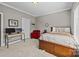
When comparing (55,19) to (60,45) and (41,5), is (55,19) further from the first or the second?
(60,45)

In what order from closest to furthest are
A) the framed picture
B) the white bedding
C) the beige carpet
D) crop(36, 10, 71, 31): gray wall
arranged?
the white bedding
the beige carpet
the framed picture
crop(36, 10, 71, 31): gray wall

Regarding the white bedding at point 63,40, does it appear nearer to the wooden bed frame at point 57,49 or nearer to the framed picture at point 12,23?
the wooden bed frame at point 57,49

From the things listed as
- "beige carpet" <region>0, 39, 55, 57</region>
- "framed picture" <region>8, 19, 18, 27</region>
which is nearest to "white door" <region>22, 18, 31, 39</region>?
"framed picture" <region>8, 19, 18, 27</region>

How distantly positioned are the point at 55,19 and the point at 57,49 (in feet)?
18.4

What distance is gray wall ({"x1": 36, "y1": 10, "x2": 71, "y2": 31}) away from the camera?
8.65m

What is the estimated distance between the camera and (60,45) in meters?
4.04

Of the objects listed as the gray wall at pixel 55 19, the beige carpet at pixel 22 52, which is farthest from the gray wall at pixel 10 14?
the gray wall at pixel 55 19

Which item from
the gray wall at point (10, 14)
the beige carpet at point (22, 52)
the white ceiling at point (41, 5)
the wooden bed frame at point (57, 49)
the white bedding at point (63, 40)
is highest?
the white ceiling at point (41, 5)

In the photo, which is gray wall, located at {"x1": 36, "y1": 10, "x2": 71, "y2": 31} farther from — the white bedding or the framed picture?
the white bedding

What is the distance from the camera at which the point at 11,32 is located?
21.4 feet

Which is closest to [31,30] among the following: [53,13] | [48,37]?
[53,13]

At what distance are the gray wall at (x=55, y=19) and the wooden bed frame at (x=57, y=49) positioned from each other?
13.7 ft

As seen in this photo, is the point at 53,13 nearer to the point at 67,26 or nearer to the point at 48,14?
the point at 48,14

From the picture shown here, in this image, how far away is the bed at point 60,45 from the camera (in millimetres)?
3561
